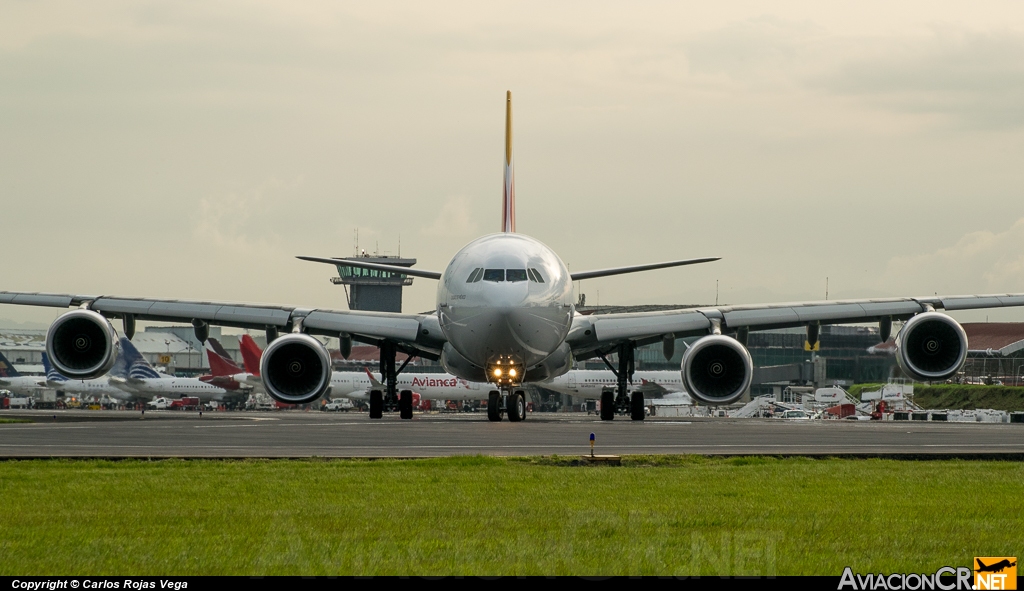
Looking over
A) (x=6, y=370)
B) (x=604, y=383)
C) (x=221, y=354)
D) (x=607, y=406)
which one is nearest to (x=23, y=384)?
(x=6, y=370)

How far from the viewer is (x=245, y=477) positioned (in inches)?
575

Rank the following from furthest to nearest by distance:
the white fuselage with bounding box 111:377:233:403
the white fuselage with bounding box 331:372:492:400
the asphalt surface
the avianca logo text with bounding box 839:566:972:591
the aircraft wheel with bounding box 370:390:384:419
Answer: the white fuselage with bounding box 111:377:233:403 → the white fuselage with bounding box 331:372:492:400 → the aircraft wheel with bounding box 370:390:384:419 → the asphalt surface → the avianca logo text with bounding box 839:566:972:591

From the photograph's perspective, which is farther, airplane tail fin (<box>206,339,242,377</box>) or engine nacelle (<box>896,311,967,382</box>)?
airplane tail fin (<box>206,339,242,377</box>)

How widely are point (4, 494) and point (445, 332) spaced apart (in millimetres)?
20082

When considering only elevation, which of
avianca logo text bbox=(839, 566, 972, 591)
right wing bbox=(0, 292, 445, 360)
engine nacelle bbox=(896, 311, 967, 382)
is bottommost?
avianca logo text bbox=(839, 566, 972, 591)

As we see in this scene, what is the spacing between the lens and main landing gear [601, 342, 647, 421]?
3644cm

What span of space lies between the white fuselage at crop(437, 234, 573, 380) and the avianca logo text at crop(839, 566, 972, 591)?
22.3 meters

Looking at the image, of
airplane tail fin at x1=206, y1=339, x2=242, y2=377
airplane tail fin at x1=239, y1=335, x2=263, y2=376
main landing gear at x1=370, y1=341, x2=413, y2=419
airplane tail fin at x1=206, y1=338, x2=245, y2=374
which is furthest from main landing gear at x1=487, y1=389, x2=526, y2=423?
airplane tail fin at x1=206, y1=339, x2=242, y2=377

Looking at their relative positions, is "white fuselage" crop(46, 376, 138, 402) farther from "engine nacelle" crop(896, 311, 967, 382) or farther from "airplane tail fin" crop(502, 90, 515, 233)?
"engine nacelle" crop(896, 311, 967, 382)

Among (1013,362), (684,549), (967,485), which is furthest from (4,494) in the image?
(1013,362)

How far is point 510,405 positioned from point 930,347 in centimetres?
1107

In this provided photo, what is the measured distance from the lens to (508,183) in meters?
40.1

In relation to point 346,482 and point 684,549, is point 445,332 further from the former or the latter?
point 684,549

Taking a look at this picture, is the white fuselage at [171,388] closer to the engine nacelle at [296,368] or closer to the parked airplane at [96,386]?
the parked airplane at [96,386]
